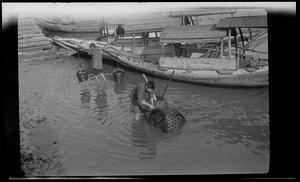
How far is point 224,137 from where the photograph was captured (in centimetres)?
242

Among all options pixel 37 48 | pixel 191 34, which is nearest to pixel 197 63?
pixel 191 34

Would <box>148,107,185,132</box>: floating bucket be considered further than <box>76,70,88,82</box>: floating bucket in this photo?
No

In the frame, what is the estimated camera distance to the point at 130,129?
241 centimetres

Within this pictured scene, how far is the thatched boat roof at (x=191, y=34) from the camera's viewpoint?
7.97 ft

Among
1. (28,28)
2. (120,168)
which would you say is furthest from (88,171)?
Answer: (28,28)

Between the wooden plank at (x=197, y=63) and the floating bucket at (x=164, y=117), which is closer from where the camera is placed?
the floating bucket at (x=164, y=117)

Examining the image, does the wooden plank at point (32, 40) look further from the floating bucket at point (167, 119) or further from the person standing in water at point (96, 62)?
the floating bucket at point (167, 119)

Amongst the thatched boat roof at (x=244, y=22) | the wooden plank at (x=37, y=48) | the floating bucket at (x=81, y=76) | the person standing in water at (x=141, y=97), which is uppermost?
the thatched boat roof at (x=244, y=22)

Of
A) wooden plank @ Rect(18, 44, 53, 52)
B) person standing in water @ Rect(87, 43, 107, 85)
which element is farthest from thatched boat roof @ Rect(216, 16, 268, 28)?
wooden plank @ Rect(18, 44, 53, 52)

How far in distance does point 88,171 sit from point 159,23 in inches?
42.8

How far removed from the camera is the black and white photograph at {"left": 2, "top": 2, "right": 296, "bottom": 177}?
93.4 inches

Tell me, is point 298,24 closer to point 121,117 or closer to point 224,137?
point 224,137

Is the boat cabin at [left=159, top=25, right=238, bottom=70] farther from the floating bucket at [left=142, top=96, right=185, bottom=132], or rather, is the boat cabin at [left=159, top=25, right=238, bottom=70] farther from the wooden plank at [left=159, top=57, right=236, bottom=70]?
the floating bucket at [left=142, top=96, right=185, bottom=132]

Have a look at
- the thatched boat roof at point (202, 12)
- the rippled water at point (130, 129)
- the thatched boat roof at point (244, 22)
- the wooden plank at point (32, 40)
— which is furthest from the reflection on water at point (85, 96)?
the thatched boat roof at point (244, 22)
